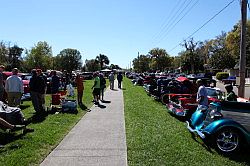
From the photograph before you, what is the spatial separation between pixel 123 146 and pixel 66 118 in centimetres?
524

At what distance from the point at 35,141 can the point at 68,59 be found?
101 m

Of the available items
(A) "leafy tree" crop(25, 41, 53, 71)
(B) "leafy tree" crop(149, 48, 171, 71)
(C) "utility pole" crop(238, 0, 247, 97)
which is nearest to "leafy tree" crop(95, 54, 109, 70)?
(B) "leafy tree" crop(149, 48, 171, 71)

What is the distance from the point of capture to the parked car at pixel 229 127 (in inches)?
317

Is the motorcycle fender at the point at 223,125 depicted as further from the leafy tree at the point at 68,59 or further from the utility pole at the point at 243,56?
the leafy tree at the point at 68,59

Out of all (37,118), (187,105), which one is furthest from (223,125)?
(37,118)

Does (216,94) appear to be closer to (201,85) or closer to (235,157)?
(201,85)

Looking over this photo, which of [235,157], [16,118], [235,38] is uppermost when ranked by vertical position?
[235,38]

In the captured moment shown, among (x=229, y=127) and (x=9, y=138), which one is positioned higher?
(x=229, y=127)

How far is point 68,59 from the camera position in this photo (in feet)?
356

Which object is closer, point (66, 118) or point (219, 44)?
point (66, 118)

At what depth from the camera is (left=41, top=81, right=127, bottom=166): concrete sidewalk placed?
719cm

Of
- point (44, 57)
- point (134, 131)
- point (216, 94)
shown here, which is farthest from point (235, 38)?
point (134, 131)

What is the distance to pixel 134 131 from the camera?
10.6 metres

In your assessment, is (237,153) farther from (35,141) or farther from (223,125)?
(35,141)
